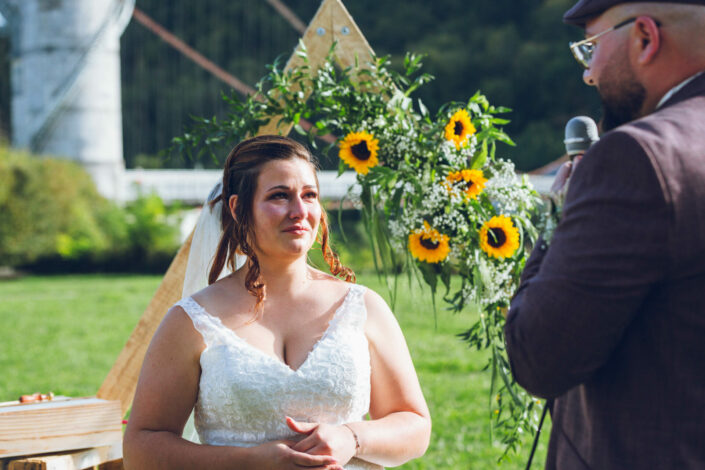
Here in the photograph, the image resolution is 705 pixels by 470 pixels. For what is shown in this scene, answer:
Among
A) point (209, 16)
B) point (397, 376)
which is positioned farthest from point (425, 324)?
point (209, 16)

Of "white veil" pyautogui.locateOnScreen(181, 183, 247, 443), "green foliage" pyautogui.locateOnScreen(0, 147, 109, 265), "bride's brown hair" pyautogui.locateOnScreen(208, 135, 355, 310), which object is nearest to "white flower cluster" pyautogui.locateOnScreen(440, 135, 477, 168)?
"bride's brown hair" pyautogui.locateOnScreen(208, 135, 355, 310)

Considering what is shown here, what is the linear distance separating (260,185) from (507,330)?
1.00 m

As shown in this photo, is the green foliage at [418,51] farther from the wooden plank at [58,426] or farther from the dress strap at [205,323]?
the dress strap at [205,323]

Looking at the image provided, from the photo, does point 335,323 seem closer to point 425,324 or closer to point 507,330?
point 507,330

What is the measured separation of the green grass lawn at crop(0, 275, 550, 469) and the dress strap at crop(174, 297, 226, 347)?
3.14 ft

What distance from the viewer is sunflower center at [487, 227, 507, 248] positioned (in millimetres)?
2682

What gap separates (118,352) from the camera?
343 inches

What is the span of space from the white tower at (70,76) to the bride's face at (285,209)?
2329 cm

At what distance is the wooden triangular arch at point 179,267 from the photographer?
2.73m

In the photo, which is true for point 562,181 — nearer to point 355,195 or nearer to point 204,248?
point 355,195

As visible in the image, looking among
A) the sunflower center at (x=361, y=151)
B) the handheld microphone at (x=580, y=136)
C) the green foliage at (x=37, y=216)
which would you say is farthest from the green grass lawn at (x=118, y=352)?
the green foliage at (x=37, y=216)

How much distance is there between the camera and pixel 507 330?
1.38 m

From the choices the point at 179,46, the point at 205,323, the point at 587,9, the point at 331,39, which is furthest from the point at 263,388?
the point at 179,46

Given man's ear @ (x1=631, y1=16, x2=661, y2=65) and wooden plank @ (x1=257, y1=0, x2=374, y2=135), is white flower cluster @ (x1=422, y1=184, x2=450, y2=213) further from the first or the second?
man's ear @ (x1=631, y1=16, x2=661, y2=65)
